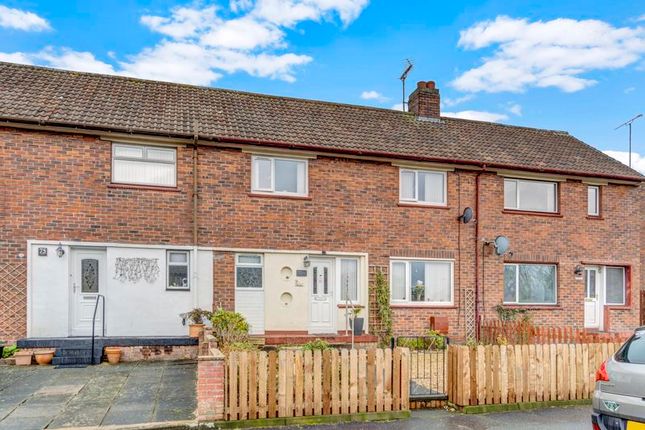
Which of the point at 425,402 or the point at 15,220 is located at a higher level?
the point at 15,220

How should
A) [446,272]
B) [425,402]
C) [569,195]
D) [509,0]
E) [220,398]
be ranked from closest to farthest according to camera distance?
1. [220,398]
2. [425,402]
3. [509,0]
4. [446,272]
5. [569,195]

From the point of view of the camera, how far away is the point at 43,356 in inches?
407

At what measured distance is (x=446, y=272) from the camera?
14.2m

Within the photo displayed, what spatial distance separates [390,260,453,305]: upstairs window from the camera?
542 inches

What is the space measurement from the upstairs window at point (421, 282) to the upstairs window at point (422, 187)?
1.80 metres

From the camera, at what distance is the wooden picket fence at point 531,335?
1060 centimetres

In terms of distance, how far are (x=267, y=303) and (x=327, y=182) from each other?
364cm

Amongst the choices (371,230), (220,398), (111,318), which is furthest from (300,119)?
(220,398)

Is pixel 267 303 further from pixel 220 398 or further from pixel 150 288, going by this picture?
pixel 220 398

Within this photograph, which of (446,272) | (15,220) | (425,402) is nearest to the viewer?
(425,402)

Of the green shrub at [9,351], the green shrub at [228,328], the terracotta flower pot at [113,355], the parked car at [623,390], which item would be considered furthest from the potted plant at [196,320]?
the parked car at [623,390]

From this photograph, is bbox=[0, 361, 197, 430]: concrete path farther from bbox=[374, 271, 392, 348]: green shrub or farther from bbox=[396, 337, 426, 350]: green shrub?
bbox=[396, 337, 426, 350]: green shrub

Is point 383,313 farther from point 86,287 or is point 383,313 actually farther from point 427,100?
point 427,100

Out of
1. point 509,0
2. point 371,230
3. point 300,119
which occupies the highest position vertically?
point 509,0
